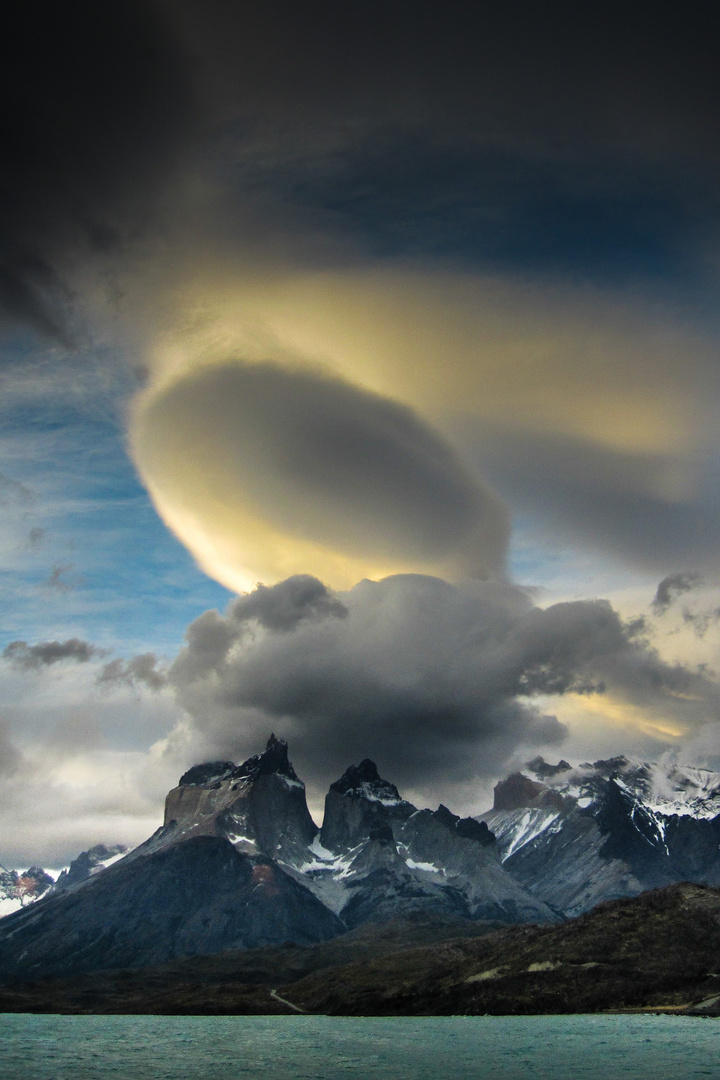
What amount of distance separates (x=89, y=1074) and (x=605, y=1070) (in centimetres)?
10587

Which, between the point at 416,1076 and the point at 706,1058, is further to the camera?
the point at 706,1058

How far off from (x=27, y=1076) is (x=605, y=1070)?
381 feet

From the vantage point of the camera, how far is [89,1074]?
193 m

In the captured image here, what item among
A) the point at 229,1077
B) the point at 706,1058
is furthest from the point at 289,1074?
the point at 706,1058

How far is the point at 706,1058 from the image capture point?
197 meters

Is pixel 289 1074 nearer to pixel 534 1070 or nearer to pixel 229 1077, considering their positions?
pixel 229 1077

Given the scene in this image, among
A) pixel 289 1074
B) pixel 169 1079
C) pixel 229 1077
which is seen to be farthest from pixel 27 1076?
pixel 289 1074

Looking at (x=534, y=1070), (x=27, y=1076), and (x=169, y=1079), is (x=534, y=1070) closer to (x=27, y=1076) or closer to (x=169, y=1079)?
(x=169, y=1079)

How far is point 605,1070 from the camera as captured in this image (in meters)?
182

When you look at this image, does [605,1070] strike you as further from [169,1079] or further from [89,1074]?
[89,1074]

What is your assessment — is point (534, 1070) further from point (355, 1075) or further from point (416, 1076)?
point (355, 1075)

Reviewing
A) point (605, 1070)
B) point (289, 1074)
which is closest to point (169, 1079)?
point (289, 1074)

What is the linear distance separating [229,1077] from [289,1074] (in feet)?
41.0

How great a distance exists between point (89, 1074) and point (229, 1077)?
30.4 metres
